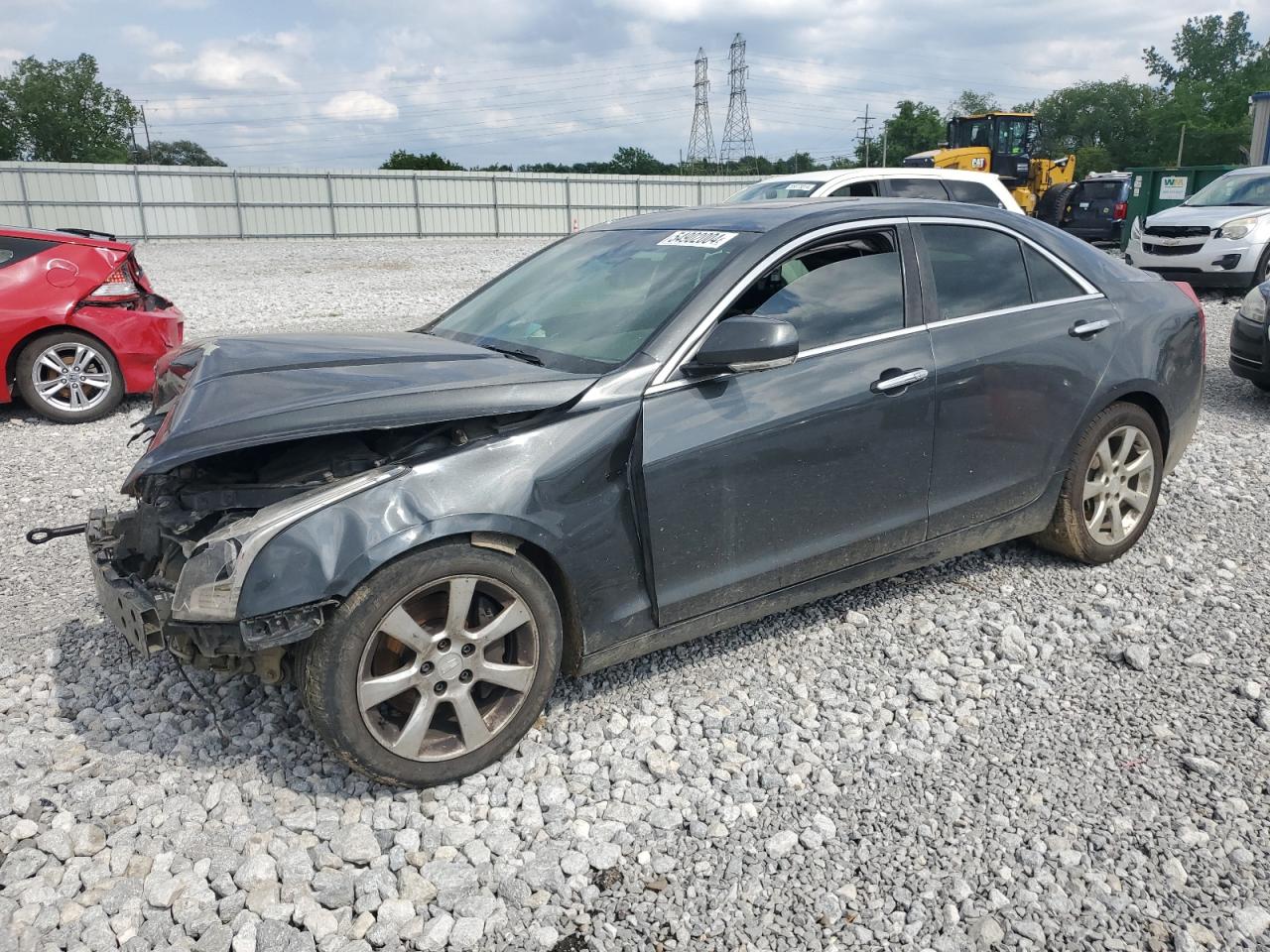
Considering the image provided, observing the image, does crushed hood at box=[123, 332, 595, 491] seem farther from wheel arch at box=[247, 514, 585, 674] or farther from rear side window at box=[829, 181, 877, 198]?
rear side window at box=[829, 181, 877, 198]

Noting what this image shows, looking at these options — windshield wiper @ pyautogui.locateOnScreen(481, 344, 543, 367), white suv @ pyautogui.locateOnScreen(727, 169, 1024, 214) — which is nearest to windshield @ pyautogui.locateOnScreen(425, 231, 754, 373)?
windshield wiper @ pyautogui.locateOnScreen(481, 344, 543, 367)

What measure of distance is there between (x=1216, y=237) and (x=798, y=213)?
41.5 feet

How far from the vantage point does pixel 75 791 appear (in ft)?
10.2

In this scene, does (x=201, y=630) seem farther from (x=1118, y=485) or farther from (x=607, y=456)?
(x=1118, y=485)

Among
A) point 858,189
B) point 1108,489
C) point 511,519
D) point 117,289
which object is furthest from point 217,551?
point 858,189

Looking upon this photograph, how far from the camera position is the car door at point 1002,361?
3.95 meters

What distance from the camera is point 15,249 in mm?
7770

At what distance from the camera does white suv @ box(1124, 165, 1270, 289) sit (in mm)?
13617

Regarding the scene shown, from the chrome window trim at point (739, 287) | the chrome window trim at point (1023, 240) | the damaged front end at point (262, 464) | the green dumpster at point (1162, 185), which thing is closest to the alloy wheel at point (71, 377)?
the damaged front end at point (262, 464)

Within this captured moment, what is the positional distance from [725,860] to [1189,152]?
8675 centimetres

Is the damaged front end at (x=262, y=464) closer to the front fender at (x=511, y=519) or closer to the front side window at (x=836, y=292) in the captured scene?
the front fender at (x=511, y=519)

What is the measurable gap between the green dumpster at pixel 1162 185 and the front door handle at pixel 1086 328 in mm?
18322

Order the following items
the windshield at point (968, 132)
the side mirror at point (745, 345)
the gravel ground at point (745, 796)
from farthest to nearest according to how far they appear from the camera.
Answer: the windshield at point (968, 132) < the side mirror at point (745, 345) < the gravel ground at point (745, 796)

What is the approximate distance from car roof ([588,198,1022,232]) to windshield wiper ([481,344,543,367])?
0.91 m
